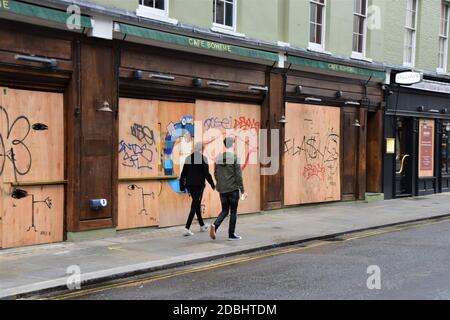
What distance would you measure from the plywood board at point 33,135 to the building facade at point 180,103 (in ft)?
0.07

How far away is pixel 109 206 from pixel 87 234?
26.9 inches

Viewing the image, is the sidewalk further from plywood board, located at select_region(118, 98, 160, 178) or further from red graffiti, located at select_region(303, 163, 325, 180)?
plywood board, located at select_region(118, 98, 160, 178)

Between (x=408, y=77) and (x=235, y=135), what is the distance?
724cm

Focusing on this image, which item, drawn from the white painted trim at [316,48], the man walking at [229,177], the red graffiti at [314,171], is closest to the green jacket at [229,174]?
the man walking at [229,177]

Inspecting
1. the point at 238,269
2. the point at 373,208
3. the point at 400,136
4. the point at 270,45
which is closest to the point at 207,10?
the point at 270,45

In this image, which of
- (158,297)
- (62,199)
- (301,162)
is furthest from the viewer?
(301,162)

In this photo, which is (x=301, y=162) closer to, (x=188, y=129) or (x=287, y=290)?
(x=188, y=129)

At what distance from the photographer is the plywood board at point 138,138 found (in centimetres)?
1113

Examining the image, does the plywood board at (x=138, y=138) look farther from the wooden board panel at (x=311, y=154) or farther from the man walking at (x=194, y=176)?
the wooden board panel at (x=311, y=154)

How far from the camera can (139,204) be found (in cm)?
1144

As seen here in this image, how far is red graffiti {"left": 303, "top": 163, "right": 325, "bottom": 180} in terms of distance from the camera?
15656mm

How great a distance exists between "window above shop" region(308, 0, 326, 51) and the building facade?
0.05 metres

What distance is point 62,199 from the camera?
33.6ft

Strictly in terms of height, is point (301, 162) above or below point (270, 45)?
below
